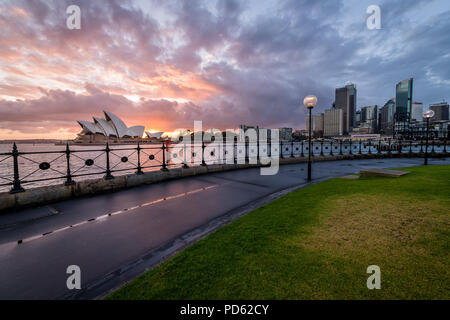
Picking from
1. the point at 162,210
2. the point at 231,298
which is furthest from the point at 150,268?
the point at 162,210

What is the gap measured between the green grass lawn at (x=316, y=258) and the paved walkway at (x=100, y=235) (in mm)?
731

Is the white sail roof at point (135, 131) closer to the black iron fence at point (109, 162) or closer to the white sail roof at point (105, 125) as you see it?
the white sail roof at point (105, 125)

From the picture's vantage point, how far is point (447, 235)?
3320 mm

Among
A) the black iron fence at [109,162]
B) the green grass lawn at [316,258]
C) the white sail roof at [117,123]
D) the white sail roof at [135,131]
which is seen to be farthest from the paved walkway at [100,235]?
the white sail roof at [135,131]

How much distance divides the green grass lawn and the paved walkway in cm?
73

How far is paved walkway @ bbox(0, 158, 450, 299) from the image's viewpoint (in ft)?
9.77

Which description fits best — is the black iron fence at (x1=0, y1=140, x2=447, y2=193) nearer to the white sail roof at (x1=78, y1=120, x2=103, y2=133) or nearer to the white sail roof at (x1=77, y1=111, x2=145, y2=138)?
the white sail roof at (x1=77, y1=111, x2=145, y2=138)

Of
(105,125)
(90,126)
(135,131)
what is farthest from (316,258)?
(135,131)

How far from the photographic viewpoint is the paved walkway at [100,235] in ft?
9.77

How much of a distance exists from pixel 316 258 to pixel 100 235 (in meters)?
4.49

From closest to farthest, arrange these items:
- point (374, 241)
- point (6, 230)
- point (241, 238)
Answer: point (374, 241) < point (241, 238) < point (6, 230)

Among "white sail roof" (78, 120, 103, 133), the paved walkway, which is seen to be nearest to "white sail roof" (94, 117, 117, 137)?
"white sail roof" (78, 120, 103, 133)

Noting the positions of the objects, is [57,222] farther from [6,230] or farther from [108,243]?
[108,243]
